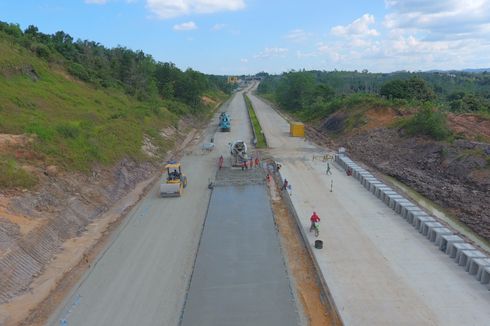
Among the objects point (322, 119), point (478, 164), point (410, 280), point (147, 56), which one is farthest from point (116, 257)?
point (147, 56)

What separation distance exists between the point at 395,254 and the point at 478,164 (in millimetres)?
15418

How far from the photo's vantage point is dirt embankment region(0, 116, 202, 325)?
604 inches

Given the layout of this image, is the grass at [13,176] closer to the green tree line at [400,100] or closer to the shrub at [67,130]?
the shrub at [67,130]

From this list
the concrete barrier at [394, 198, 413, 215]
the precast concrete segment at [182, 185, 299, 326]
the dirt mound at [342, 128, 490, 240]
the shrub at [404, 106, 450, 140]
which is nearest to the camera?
the precast concrete segment at [182, 185, 299, 326]

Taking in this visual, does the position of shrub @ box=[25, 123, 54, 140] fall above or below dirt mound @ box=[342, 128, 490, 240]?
above

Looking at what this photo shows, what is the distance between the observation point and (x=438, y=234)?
60.8 ft

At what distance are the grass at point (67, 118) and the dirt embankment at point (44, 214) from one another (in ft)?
3.19

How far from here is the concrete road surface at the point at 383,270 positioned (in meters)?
13.6

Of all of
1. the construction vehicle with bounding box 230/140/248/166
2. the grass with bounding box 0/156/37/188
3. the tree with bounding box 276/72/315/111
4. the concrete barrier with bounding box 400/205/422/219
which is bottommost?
the concrete barrier with bounding box 400/205/422/219

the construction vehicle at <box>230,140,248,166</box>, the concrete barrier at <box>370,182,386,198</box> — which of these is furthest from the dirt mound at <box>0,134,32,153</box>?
the concrete barrier at <box>370,182,386,198</box>

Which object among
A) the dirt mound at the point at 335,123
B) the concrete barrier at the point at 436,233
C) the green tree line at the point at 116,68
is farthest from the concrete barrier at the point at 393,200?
the green tree line at the point at 116,68

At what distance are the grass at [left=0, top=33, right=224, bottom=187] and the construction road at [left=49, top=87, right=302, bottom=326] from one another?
612 centimetres

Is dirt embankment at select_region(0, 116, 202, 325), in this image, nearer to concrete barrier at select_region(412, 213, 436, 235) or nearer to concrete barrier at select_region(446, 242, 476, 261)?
concrete barrier at select_region(412, 213, 436, 235)

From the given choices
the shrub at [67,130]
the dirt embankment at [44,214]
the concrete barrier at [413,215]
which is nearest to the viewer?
the dirt embankment at [44,214]
